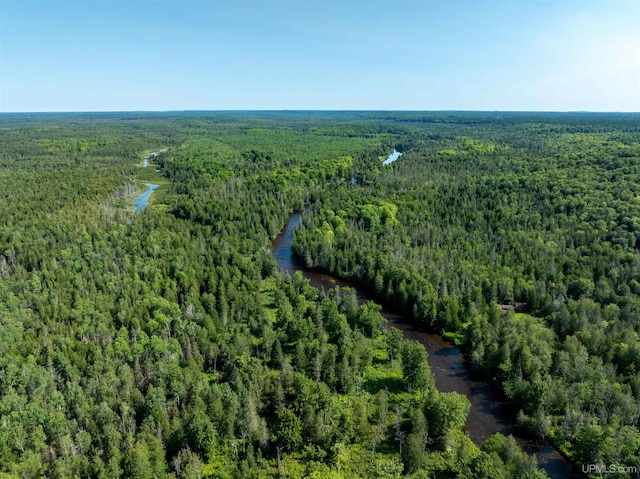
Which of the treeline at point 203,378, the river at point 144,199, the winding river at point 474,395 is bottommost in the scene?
the winding river at point 474,395

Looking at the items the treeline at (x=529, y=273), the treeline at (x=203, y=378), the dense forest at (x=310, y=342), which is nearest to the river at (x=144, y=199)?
the dense forest at (x=310, y=342)

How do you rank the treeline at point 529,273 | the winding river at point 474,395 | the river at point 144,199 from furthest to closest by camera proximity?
1. the river at point 144,199
2. the treeline at point 529,273
3. the winding river at point 474,395

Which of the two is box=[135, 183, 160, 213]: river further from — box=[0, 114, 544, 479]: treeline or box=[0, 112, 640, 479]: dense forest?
box=[0, 114, 544, 479]: treeline

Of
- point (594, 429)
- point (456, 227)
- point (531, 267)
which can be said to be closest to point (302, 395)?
point (594, 429)

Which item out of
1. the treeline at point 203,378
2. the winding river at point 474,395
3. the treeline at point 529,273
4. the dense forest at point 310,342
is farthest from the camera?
the treeline at point 529,273

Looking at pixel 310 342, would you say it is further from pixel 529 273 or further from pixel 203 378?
pixel 529 273

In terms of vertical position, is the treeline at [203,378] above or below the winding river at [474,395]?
above

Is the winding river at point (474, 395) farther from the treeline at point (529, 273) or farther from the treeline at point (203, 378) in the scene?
the treeline at point (203, 378)

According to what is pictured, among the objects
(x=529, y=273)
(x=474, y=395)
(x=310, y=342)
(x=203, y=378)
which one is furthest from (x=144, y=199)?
(x=474, y=395)
